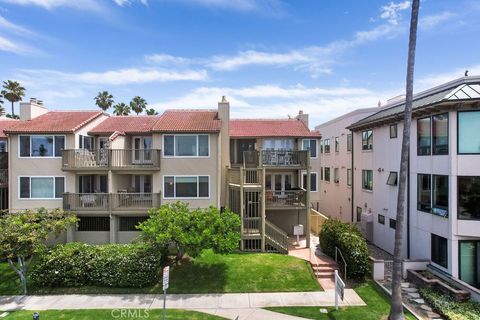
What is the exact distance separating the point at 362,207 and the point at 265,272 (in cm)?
1242

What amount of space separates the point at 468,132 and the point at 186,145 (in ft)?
51.1

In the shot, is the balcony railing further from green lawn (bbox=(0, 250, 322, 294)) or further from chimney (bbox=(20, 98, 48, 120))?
chimney (bbox=(20, 98, 48, 120))

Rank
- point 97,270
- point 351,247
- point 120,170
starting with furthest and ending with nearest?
point 120,170, point 351,247, point 97,270

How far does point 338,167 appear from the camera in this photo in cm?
3059

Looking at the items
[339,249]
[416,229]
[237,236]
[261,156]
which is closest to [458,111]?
[416,229]

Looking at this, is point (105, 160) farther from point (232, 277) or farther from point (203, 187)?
point (232, 277)

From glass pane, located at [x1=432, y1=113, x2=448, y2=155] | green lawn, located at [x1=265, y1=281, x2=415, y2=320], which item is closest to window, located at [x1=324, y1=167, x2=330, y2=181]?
glass pane, located at [x1=432, y1=113, x2=448, y2=155]

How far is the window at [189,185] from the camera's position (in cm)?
1995

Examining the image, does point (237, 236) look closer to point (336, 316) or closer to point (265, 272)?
point (265, 272)

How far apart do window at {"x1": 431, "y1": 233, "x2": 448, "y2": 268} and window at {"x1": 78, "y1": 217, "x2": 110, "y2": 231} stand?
782 inches

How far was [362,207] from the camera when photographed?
81.7 ft

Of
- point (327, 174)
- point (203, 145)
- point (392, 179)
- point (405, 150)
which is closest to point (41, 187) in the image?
point (203, 145)

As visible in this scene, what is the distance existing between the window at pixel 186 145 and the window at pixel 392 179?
12.4 m

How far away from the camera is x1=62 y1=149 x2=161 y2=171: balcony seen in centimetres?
1950
